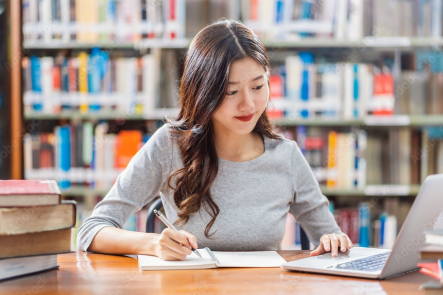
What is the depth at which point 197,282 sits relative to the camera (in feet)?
3.05

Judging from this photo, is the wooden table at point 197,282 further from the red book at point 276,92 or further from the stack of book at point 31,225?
the red book at point 276,92

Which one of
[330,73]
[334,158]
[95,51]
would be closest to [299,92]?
[330,73]

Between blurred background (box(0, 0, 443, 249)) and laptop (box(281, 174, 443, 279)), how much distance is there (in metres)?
1.41

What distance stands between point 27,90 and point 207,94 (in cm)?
150

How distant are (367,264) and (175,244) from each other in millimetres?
387

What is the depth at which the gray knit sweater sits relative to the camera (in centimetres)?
132

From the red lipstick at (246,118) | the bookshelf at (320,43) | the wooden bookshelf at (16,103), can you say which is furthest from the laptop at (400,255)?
the wooden bookshelf at (16,103)

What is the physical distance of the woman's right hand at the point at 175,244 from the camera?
1.04 m

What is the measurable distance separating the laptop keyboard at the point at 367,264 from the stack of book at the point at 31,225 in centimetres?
54

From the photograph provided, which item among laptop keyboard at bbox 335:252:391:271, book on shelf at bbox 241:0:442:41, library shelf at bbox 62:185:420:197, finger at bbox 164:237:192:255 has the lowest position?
library shelf at bbox 62:185:420:197

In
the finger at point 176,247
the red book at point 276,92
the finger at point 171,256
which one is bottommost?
the finger at point 171,256

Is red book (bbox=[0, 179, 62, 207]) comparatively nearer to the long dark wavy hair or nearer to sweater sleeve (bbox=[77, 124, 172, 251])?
sweater sleeve (bbox=[77, 124, 172, 251])

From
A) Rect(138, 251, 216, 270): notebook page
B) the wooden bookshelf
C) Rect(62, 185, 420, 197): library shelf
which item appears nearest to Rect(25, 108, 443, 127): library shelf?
the wooden bookshelf

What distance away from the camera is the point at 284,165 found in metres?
1.44
